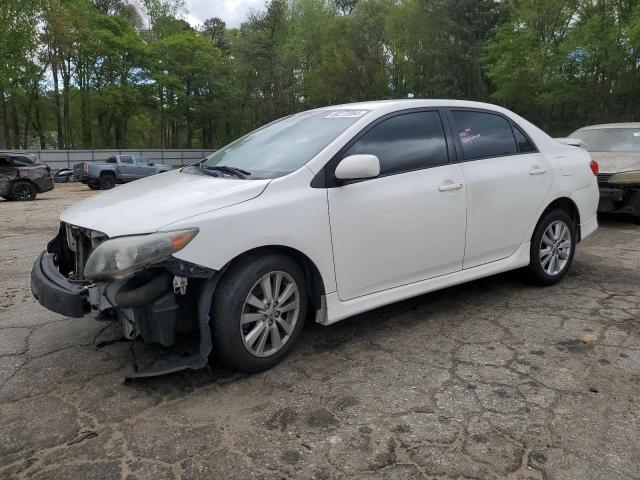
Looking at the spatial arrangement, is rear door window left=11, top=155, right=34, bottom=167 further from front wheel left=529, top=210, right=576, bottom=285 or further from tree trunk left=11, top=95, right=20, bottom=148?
tree trunk left=11, top=95, right=20, bottom=148

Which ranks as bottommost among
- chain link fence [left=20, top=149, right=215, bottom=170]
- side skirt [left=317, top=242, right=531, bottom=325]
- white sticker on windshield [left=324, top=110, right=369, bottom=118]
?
side skirt [left=317, top=242, right=531, bottom=325]

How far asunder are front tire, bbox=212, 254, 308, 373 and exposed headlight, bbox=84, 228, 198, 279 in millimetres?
360

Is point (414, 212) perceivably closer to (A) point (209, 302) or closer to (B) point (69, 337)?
(A) point (209, 302)

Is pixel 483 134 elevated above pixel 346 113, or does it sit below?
below

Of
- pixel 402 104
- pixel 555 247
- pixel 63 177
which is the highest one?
pixel 63 177

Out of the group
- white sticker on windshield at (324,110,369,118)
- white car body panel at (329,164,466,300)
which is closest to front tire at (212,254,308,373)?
white car body panel at (329,164,466,300)

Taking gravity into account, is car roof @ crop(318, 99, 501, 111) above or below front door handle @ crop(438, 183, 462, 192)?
above

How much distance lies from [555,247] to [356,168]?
2.45 meters

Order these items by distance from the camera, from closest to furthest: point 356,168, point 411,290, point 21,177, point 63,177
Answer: point 356,168, point 411,290, point 21,177, point 63,177

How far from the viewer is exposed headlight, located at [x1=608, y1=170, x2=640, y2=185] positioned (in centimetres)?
758

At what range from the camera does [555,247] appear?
4742 millimetres

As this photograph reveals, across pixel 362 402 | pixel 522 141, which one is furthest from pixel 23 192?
pixel 362 402

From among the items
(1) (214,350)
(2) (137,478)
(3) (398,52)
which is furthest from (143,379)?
(3) (398,52)

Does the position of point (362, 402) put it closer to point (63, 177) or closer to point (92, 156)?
point (63, 177)
